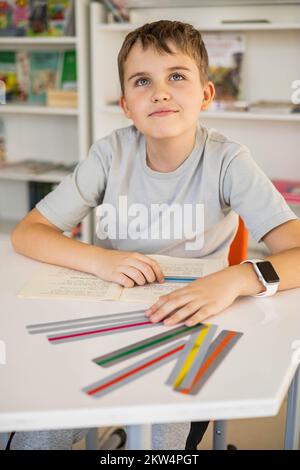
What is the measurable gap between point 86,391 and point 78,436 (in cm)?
56

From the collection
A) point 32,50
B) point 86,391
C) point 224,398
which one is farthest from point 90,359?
point 32,50

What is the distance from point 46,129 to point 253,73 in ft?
3.83

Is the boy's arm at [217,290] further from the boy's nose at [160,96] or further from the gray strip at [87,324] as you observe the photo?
the boy's nose at [160,96]

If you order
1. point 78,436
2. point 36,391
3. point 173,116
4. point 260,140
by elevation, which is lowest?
point 78,436

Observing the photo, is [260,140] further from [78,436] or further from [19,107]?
[78,436]

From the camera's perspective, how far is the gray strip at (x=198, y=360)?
2.47 feet

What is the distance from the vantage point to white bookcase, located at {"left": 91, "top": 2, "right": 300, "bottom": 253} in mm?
2684

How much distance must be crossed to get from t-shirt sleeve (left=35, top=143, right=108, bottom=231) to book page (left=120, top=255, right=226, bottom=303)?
26cm

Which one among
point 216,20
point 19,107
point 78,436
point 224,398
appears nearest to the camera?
point 224,398

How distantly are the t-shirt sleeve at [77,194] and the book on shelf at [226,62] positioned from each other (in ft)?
4.65

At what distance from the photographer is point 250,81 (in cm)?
281

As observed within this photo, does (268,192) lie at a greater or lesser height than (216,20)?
lesser

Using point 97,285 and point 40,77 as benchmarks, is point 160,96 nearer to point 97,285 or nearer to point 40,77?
point 97,285

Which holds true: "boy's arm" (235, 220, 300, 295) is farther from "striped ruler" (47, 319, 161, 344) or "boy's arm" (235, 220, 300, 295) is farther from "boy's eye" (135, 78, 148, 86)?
"boy's eye" (135, 78, 148, 86)
